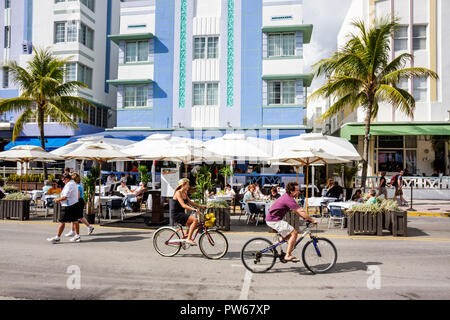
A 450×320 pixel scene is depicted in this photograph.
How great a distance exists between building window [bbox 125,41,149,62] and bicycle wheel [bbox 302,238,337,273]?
70.2ft

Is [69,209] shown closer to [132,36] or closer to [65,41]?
[132,36]

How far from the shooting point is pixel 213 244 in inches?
288

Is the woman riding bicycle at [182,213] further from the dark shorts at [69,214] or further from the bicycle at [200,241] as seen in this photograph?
the dark shorts at [69,214]

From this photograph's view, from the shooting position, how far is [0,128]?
86.0 ft

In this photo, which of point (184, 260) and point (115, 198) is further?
point (115, 198)

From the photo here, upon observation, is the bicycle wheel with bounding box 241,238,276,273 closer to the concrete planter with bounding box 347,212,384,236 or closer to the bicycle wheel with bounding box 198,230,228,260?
the bicycle wheel with bounding box 198,230,228,260

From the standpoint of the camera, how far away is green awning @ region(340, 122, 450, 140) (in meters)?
19.6

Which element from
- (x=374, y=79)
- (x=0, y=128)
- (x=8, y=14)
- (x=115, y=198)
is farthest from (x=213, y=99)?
(x=8, y=14)

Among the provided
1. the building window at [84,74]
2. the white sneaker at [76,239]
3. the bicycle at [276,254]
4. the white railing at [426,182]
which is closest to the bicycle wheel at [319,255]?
the bicycle at [276,254]

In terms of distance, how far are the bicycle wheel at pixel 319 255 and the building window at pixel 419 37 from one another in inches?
798
